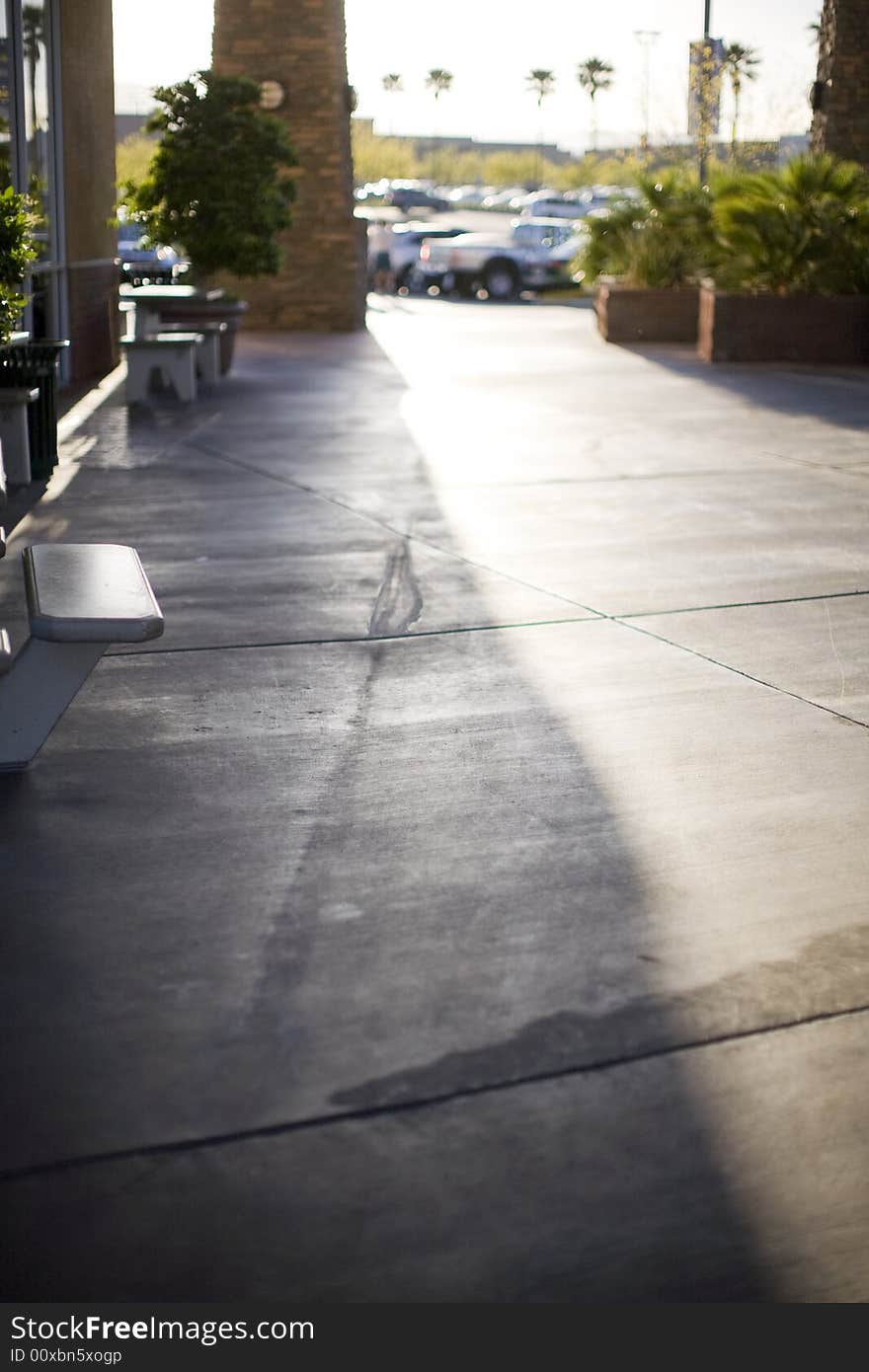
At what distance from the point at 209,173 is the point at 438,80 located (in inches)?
4620

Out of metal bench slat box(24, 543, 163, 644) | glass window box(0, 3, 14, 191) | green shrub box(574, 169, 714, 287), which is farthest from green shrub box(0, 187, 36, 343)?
green shrub box(574, 169, 714, 287)

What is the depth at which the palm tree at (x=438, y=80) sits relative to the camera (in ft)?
408

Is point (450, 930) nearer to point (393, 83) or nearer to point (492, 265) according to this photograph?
point (492, 265)

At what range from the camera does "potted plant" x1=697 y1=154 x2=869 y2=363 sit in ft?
57.8

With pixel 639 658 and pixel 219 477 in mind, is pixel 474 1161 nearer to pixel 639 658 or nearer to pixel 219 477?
pixel 639 658

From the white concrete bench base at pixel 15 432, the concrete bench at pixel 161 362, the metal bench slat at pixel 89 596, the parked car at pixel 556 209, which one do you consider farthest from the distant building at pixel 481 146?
the metal bench slat at pixel 89 596

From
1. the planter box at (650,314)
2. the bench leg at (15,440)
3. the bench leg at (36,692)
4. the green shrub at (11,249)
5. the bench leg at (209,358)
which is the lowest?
the bench leg at (36,692)

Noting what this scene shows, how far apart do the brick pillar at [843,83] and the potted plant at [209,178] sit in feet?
34.2

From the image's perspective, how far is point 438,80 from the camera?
12512 centimetres

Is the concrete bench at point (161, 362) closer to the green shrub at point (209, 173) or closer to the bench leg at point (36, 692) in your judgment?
the green shrub at point (209, 173)

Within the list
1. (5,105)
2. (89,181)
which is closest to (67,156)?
(89,181)

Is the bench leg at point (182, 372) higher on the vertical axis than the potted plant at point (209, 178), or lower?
lower

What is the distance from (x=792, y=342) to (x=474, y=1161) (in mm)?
16100

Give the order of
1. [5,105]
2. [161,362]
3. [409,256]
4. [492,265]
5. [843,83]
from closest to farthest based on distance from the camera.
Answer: [5,105] < [161,362] < [843,83] < [492,265] < [409,256]
